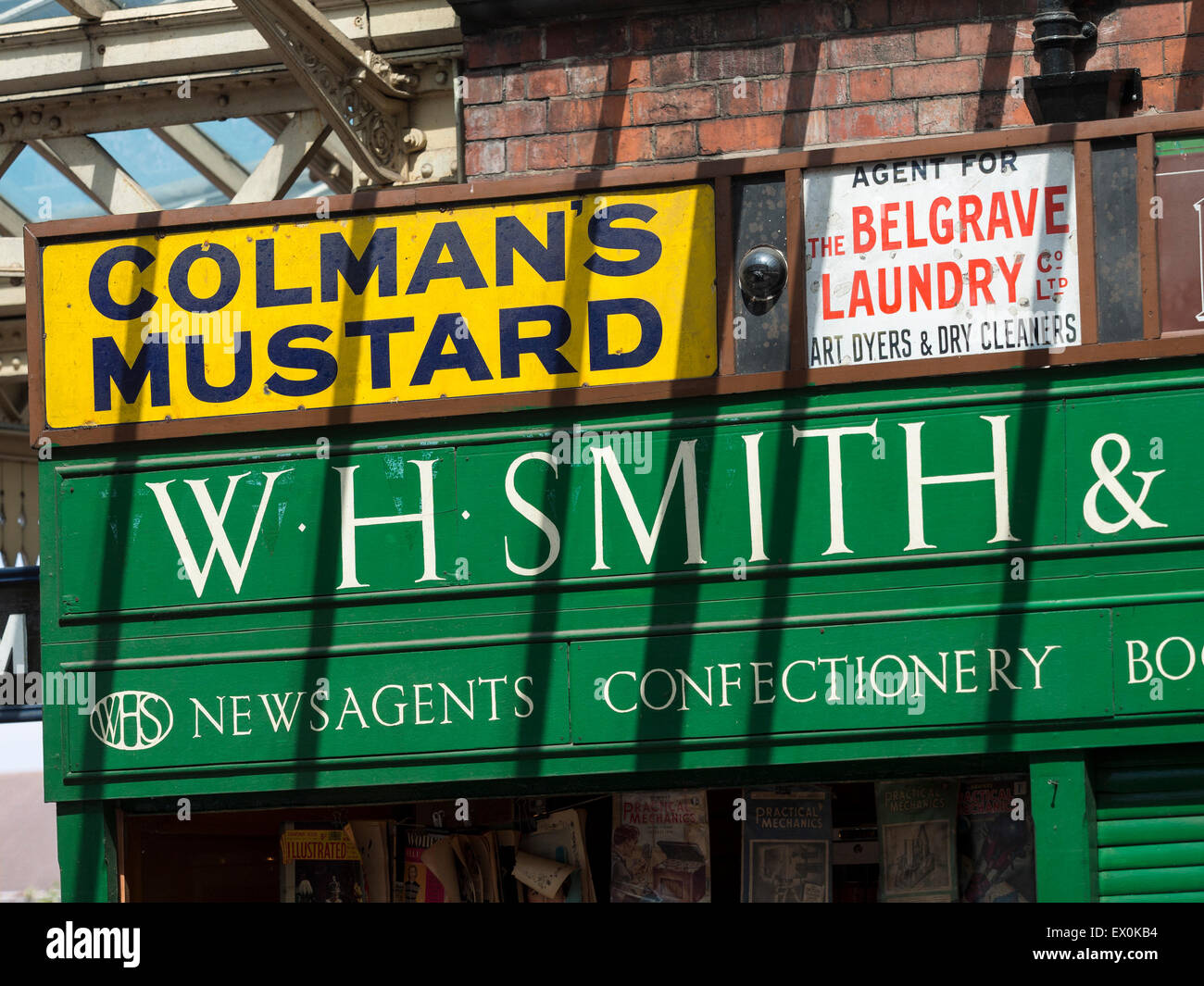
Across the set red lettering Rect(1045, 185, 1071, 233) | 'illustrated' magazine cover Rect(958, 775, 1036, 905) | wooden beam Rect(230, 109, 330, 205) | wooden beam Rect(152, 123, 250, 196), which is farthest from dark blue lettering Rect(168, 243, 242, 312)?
wooden beam Rect(152, 123, 250, 196)

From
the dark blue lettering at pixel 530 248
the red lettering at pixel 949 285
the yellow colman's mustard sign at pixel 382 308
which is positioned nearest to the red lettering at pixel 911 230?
the red lettering at pixel 949 285

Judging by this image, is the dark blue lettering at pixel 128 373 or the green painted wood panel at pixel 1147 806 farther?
the dark blue lettering at pixel 128 373

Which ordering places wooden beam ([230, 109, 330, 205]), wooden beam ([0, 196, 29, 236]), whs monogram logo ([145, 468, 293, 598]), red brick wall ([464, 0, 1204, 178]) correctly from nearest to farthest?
whs monogram logo ([145, 468, 293, 598]) < red brick wall ([464, 0, 1204, 178]) < wooden beam ([230, 109, 330, 205]) < wooden beam ([0, 196, 29, 236])

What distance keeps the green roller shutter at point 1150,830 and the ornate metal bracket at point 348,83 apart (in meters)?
4.10

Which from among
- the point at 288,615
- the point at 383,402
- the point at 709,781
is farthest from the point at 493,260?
the point at 709,781

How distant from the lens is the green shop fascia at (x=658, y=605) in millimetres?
4859

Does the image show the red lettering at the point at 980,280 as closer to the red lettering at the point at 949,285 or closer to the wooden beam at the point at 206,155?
the red lettering at the point at 949,285

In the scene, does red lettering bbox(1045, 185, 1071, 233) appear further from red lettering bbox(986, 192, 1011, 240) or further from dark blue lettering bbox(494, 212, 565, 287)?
dark blue lettering bbox(494, 212, 565, 287)

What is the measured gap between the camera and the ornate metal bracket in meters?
6.13

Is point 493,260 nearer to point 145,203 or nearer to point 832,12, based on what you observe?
point 832,12

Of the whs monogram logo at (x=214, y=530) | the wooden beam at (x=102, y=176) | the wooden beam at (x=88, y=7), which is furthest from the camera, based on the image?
the wooden beam at (x=102, y=176)

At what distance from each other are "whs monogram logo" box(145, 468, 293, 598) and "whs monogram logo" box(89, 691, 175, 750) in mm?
430

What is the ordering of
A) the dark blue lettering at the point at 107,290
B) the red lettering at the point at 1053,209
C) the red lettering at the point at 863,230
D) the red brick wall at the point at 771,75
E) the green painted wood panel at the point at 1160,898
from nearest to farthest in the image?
the green painted wood panel at the point at 1160,898 → the red lettering at the point at 1053,209 → the red lettering at the point at 863,230 → the dark blue lettering at the point at 107,290 → the red brick wall at the point at 771,75

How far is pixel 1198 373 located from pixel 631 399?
189cm
